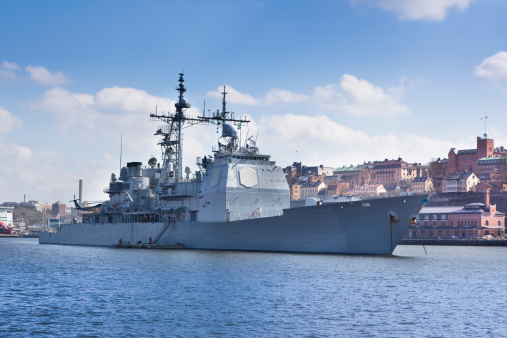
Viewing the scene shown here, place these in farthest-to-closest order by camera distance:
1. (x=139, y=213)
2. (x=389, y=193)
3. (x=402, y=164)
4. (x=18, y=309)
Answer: (x=402, y=164), (x=389, y=193), (x=139, y=213), (x=18, y=309)

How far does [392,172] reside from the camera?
515 feet

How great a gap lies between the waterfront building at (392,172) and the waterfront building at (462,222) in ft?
→ 188

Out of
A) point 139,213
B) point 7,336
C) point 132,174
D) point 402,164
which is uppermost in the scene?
point 402,164

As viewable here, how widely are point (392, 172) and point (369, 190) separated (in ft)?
41.6

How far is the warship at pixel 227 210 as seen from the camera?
113 ft

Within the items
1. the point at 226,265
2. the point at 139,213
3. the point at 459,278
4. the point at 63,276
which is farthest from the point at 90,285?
the point at 139,213

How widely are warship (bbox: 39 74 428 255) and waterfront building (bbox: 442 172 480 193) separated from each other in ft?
308

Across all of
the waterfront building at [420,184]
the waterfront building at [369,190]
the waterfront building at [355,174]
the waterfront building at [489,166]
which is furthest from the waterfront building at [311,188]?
the waterfront building at [489,166]

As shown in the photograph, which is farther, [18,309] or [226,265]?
[226,265]

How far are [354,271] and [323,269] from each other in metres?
1.61

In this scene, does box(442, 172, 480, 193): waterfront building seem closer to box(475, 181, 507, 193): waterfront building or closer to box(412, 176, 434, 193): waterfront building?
box(412, 176, 434, 193): waterfront building

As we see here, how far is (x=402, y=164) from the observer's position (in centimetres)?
15712

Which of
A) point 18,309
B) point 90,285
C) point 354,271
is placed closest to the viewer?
point 18,309

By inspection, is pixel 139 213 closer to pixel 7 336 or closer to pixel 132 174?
pixel 132 174
